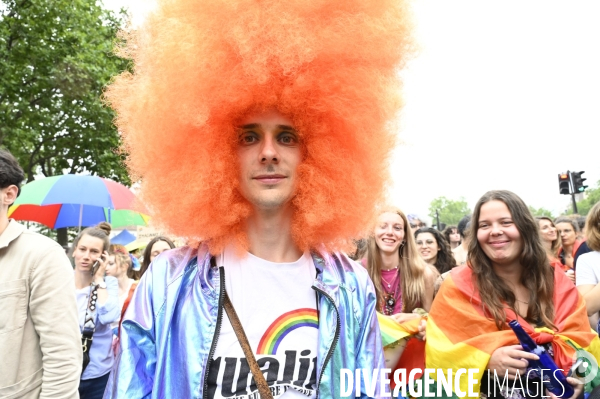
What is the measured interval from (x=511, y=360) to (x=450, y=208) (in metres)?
121

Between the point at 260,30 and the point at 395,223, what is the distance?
8.72ft

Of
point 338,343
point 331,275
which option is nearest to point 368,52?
point 331,275

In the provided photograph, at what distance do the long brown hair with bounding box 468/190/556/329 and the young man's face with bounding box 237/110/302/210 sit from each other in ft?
5.41

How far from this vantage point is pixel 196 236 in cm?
212

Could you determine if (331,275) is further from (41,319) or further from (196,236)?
(41,319)

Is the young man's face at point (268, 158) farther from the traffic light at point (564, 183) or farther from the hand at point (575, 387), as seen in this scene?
the traffic light at point (564, 183)

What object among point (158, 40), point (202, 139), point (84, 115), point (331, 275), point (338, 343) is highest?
point (84, 115)

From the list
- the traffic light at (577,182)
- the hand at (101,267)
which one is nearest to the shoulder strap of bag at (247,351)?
the hand at (101,267)

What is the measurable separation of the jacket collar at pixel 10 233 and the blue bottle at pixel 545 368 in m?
2.60

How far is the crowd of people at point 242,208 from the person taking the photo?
1824 millimetres

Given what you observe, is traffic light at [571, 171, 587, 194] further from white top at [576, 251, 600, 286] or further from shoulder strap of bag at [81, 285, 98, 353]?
shoulder strap of bag at [81, 285, 98, 353]

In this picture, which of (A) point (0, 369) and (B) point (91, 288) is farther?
(B) point (91, 288)

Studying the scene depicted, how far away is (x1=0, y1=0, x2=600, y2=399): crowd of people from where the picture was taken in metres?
1.82

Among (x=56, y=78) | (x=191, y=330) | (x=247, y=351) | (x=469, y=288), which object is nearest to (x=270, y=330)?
(x=247, y=351)
